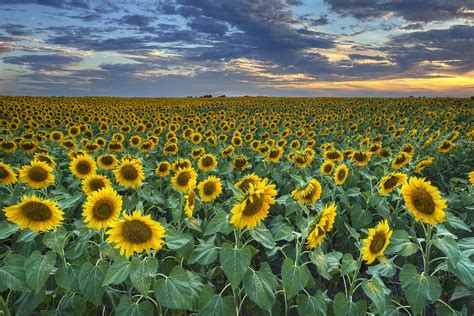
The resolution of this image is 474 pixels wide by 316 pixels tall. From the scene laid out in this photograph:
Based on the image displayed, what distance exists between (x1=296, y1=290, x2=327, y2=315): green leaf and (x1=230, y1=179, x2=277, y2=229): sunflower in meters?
0.74

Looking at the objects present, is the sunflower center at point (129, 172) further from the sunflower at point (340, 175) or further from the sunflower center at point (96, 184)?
the sunflower at point (340, 175)

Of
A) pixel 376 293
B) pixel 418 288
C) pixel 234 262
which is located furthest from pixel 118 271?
pixel 418 288

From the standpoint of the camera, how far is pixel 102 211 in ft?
11.2

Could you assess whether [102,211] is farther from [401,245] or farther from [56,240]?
[401,245]

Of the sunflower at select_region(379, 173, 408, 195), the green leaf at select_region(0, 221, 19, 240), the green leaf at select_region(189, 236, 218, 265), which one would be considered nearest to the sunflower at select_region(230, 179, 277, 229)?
the green leaf at select_region(189, 236, 218, 265)

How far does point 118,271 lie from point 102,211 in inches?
27.0

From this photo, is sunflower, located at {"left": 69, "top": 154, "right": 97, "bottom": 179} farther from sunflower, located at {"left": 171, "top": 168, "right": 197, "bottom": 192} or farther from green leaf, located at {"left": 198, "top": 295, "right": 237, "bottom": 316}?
green leaf, located at {"left": 198, "top": 295, "right": 237, "bottom": 316}

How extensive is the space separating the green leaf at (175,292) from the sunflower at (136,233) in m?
0.26

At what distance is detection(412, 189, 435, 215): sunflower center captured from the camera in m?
3.32

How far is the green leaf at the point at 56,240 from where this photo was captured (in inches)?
127

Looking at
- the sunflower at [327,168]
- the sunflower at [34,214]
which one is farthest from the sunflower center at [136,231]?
the sunflower at [327,168]

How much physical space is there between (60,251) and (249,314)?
97.3 inches

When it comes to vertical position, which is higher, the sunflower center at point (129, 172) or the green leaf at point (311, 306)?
the sunflower center at point (129, 172)

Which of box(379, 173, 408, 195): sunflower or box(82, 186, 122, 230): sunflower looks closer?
box(82, 186, 122, 230): sunflower
